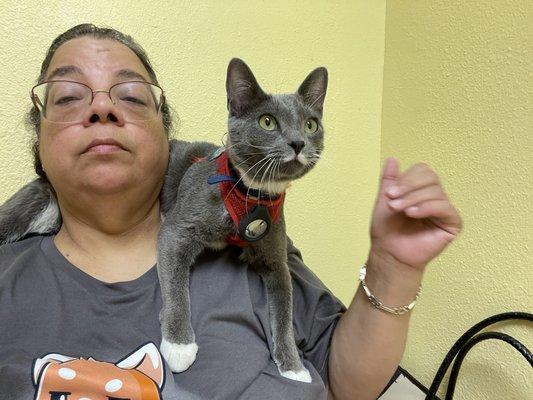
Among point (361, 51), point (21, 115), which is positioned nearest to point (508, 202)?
point (361, 51)

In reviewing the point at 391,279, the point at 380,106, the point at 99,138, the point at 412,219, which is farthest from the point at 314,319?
the point at 380,106

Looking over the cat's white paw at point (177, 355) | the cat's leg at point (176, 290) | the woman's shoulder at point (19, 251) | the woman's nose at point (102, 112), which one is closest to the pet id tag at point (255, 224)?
the cat's leg at point (176, 290)

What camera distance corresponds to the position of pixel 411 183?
652mm

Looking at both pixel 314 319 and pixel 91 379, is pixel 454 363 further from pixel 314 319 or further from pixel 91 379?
pixel 91 379

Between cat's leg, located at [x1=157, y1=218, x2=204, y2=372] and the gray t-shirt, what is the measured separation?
3 cm

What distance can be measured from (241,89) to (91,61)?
0.33 metres

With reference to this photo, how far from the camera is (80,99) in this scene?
0.86m

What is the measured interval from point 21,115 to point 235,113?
0.67 meters

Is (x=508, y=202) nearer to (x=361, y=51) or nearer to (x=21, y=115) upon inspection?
(x=361, y=51)

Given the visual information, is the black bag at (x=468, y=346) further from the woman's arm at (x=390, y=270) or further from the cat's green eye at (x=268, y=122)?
the cat's green eye at (x=268, y=122)

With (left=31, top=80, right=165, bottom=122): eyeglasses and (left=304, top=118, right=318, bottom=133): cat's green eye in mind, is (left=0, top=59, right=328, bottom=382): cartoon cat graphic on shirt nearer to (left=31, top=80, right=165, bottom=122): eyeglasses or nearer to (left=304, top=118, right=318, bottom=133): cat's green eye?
(left=304, top=118, right=318, bottom=133): cat's green eye

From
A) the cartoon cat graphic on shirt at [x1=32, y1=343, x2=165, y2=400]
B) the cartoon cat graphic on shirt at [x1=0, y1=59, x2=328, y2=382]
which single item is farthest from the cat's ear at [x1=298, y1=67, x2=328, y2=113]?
the cartoon cat graphic on shirt at [x1=32, y1=343, x2=165, y2=400]

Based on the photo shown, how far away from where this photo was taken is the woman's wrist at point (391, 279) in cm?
76

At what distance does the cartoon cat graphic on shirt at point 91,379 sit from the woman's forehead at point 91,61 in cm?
56
